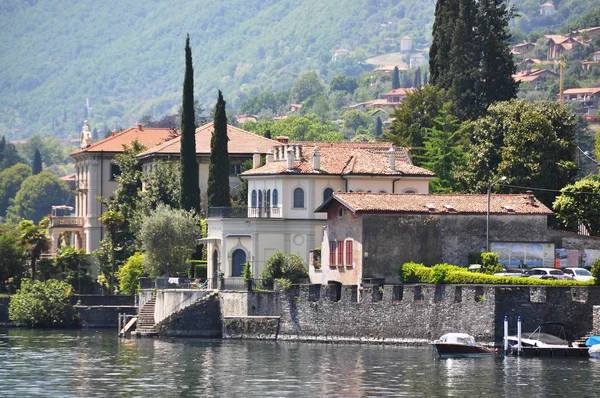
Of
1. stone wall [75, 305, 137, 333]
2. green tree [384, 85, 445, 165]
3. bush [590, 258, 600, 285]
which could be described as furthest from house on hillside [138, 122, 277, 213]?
bush [590, 258, 600, 285]

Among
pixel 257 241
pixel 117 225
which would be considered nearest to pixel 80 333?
pixel 257 241

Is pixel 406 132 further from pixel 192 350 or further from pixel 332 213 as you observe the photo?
pixel 192 350

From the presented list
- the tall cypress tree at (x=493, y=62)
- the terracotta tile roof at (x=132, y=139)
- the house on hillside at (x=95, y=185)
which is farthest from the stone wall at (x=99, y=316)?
the tall cypress tree at (x=493, y=62)

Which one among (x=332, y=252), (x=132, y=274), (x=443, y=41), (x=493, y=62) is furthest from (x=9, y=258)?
(x=332, y=252)

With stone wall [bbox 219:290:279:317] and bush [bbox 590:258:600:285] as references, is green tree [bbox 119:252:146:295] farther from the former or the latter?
bush [bbox 590:258:600:285]

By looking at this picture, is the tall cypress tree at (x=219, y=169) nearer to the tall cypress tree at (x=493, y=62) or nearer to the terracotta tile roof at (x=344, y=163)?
the terracotta tile roof at (x=344, y=163)

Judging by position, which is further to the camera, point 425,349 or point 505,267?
point 505,267

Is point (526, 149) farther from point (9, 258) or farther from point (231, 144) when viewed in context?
point (9, 258)

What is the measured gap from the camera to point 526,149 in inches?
3920

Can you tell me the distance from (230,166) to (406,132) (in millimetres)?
14504

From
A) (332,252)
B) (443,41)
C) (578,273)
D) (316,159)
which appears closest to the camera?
(578,273)

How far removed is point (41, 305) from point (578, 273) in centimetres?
3878

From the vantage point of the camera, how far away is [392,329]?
77938 mm

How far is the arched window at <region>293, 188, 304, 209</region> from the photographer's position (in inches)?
3688
